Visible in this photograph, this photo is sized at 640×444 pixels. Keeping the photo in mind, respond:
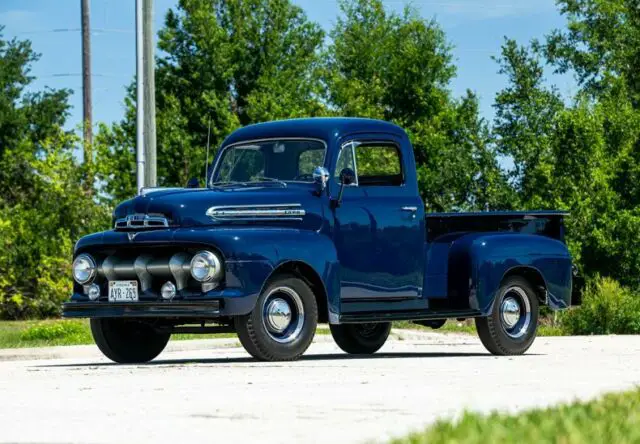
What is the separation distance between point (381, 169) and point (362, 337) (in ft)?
7.97

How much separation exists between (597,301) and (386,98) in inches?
1089

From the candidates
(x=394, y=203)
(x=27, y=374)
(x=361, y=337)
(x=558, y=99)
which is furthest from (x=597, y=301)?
(x=558, y=99)

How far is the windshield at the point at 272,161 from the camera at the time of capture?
14914mm

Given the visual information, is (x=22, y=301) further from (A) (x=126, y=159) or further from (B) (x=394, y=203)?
(B) (x=394, y=203)

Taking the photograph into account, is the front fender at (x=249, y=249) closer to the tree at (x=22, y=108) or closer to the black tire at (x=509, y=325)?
the black tire at (x=509, y=325)

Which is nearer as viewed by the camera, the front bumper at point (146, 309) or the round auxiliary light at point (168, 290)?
the front bumper at point (146, 309)

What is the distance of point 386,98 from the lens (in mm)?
52000

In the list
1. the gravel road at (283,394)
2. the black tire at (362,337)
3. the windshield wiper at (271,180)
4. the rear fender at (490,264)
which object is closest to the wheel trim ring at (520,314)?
the rear fender at (490,264)

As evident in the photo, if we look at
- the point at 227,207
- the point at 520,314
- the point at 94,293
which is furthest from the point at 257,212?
the point at 520,314

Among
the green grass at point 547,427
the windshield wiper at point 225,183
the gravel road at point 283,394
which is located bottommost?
the gravel road at point 283,394

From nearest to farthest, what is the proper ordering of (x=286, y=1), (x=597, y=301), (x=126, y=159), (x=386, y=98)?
1. (x=597, y=301)
2. (x=126, y=159)
3. (x=286, y=1)
4. (x=386, y=98)

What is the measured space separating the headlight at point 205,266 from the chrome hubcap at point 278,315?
0.64m

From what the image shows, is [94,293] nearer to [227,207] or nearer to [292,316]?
[227,207]

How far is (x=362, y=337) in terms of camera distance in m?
17.2
